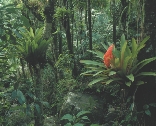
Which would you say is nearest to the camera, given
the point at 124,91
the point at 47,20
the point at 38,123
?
the point at 124,91

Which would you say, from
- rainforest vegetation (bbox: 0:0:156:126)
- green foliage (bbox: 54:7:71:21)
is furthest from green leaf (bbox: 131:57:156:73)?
green foliage (bbox: 54:7:71:21)

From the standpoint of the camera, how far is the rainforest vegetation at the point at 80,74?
2807 millimetres

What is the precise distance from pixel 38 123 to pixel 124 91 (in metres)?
2.05

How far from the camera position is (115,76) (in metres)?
3.90

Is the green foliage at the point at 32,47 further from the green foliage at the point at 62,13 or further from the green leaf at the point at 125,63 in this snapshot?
the green leaf at the point at 125,63

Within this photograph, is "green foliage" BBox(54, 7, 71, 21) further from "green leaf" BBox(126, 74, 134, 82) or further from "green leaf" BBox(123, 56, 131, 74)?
"green leaf" BBox(126, 74, 134, 82)

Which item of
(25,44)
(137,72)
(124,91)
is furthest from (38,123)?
(137,72)

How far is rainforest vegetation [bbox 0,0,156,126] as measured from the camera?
9.21ft

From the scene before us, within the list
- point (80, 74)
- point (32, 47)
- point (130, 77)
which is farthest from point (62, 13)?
point (130, 77)

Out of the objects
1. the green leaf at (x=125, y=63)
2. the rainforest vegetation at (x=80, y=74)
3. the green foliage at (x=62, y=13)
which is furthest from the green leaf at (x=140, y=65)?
the green foliage at (x=62, y=13)

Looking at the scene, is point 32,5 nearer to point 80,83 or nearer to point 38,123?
point 80,83

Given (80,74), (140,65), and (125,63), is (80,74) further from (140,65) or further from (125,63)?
(140,65)

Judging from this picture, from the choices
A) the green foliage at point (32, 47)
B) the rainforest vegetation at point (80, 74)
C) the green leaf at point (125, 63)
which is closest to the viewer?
the rainforest vegetation at point (80, 74)

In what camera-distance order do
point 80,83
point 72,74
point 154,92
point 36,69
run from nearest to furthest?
point 154,92 < point 36,69 < point 80,83 < point 72,74
